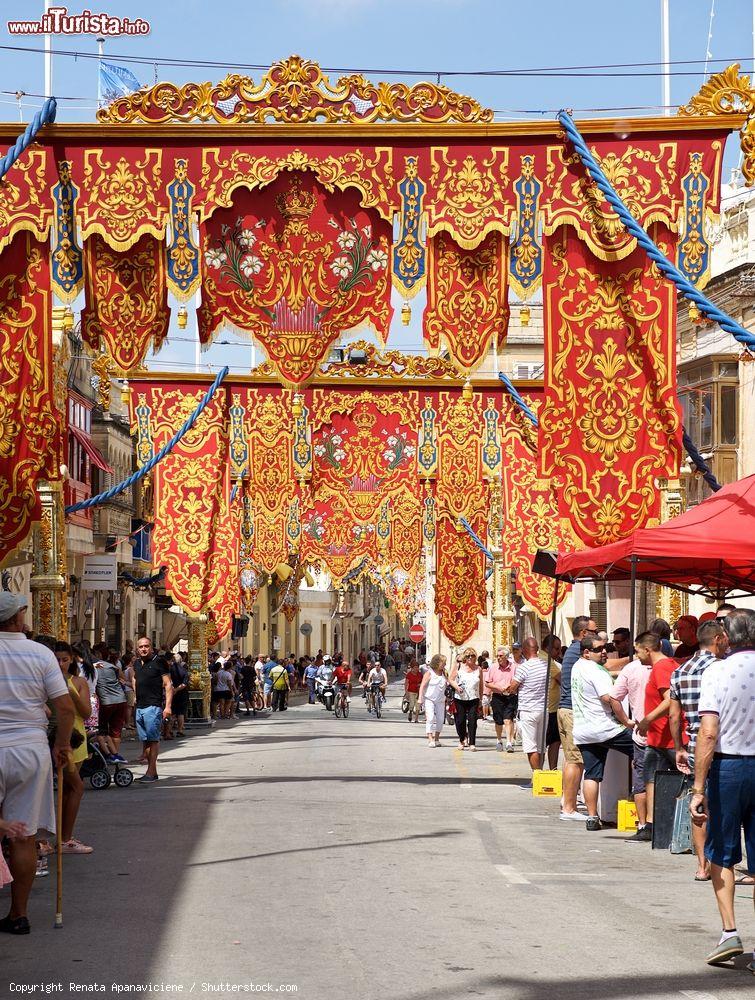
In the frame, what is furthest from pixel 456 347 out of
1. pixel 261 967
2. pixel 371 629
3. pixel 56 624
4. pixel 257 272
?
pixel 371 629

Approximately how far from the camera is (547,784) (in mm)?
19438


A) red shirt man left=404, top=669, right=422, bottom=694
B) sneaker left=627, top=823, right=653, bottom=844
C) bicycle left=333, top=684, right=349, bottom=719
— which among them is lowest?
bicycle left=333, top=684, right=349, bottom=719

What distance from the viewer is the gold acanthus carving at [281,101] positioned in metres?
16.6

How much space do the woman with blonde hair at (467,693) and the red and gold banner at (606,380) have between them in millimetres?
11087

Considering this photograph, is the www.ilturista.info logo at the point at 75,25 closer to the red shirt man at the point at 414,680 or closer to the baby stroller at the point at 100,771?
the baby stroller at the point at 100,771

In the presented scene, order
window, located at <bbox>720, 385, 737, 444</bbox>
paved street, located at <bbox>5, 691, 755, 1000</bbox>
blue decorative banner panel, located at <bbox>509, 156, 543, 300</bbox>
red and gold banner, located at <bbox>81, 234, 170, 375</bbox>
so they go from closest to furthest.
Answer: paved street, located at <bbox>5, 691, 755, 1000</bbox> → blue decorative banner panel, located at <bbox>509, 156, 543, 300</bbox> → red and gold banner, located at <bbox>81, 234, 170, 375</bbox> → window, located at <bbox>720, 385, 737, 444</bbox>

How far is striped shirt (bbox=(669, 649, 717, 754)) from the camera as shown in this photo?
441 inches

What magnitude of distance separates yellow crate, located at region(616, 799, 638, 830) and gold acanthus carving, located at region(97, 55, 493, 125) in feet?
23.9

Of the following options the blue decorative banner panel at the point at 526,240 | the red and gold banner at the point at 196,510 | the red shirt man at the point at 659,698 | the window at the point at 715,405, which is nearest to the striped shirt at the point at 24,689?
the red shirt man at the point at 659,698

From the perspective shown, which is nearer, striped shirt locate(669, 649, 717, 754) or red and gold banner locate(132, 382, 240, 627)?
striped shirt locate(669, 649, 717, 754)

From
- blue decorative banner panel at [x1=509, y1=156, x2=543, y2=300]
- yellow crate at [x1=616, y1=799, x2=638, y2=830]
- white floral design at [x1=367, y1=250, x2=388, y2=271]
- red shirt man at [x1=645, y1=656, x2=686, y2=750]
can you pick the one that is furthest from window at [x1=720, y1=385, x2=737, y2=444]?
red shirt man at [x1=645, y1=656, x2=686, y2=750]

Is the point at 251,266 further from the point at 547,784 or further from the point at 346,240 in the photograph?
the point at 547,784

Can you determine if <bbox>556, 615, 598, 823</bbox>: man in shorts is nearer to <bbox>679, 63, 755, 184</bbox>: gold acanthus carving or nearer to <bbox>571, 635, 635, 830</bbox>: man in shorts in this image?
<bbox>571, 635, 635, 830</bbox>: man in shorts

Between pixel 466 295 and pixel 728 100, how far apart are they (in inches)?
134
